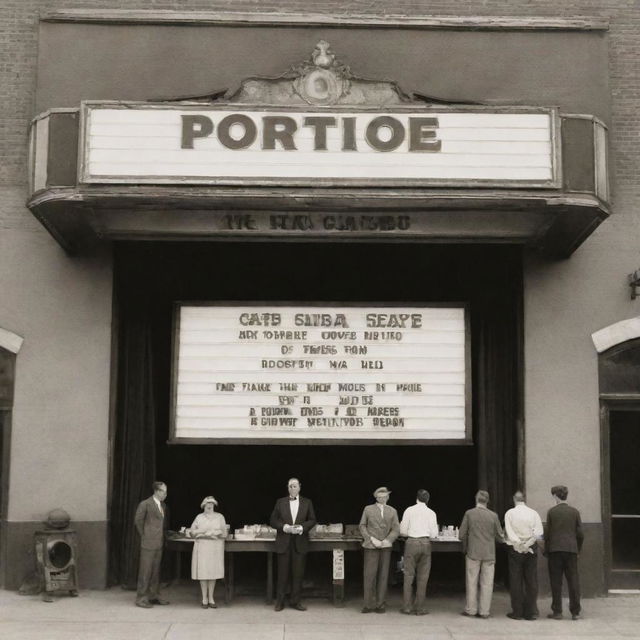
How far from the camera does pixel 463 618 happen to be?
1280cm

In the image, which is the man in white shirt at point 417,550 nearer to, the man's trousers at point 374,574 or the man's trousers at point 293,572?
the man's trousers at point 374,574

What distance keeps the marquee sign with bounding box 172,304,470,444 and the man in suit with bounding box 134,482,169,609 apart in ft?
4.36

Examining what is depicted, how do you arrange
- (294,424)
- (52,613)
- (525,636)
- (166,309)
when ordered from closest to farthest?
(525,636)
(52,613)
(294,424)
(166,309)

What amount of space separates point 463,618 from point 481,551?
3.04 ft

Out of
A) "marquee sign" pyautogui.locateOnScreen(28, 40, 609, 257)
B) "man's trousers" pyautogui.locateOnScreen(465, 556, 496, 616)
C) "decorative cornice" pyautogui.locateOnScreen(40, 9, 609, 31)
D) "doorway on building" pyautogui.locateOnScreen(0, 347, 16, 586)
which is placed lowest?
"man's trousers" pyautogui.locateOnScreen(465, 556, 496, 616)

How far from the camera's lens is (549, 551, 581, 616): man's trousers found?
12.7m

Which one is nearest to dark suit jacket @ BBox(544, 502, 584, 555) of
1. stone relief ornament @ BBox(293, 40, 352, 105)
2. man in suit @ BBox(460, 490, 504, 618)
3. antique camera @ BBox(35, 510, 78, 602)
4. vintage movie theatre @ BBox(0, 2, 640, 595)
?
man in suit @ BBox(460, 490, 504, 618)

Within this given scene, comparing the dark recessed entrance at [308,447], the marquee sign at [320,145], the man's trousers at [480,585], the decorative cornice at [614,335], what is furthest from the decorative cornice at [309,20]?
the man's trousers at [480,585]

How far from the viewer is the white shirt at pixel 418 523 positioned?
13.0 meters

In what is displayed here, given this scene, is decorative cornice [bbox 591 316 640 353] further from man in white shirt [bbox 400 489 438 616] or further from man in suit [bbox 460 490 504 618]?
man in white shirt [bbox 400 489 438 616]

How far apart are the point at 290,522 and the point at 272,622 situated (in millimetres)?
1480

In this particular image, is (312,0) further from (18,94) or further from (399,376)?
(399,376)

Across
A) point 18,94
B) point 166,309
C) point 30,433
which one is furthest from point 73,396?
point 18,94

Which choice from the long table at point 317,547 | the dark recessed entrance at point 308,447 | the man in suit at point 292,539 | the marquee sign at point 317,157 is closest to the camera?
the marquee sign at point 317,157
